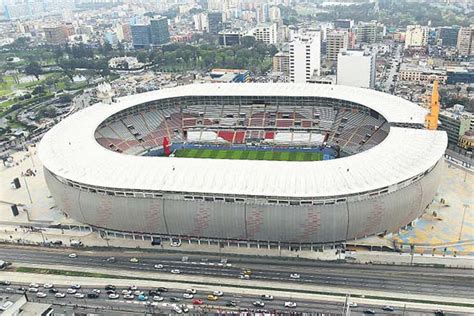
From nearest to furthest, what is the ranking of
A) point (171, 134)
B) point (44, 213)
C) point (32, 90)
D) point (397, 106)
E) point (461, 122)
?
point (44, 213)
point (397, 106)
point (461, 122)
point (171, 134)
point (32, 90)

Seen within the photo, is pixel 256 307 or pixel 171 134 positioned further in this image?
pixel 171 134

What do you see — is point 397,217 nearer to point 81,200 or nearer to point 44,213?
point 81,200

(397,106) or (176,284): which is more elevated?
(397,106)

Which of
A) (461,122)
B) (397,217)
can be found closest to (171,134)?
(397,217)

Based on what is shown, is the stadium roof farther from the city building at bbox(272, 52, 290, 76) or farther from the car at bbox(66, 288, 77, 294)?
the city building at bbox(272, 52, 290, 76)

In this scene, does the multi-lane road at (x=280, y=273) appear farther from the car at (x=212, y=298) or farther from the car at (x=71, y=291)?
the car at (x=71, y=291)

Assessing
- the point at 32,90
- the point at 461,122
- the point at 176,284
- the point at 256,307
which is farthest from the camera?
the point at 32,90

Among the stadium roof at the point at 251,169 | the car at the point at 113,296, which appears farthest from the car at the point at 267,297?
the car at the point at 113,296
